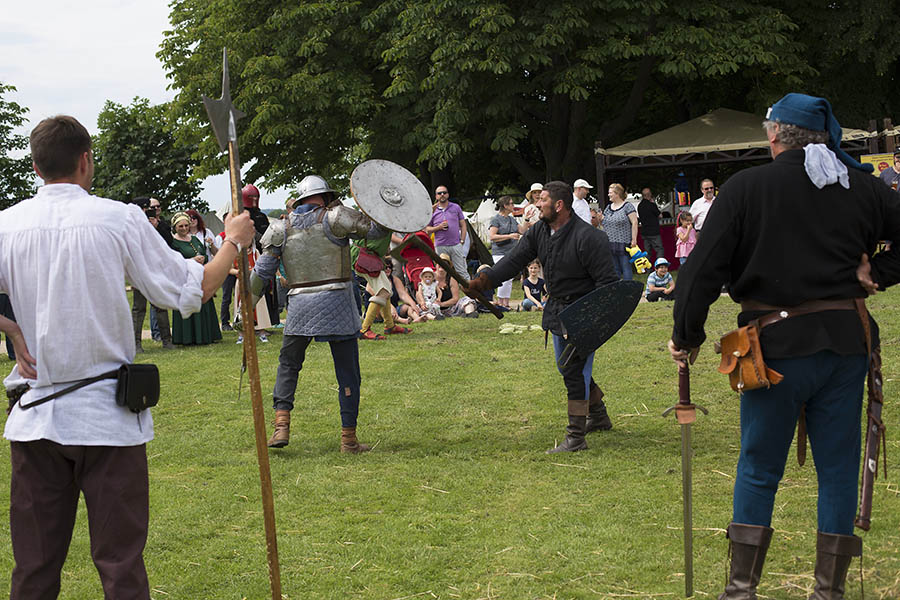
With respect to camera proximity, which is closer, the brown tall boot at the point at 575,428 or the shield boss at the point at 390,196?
the shield boss at the point at 390,196

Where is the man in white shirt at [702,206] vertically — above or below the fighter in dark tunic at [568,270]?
above

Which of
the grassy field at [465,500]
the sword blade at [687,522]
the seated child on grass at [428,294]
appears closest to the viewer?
the sword blade at [687,522]

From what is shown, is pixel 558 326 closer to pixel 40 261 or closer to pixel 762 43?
pixel 40 261

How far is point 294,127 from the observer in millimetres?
23609

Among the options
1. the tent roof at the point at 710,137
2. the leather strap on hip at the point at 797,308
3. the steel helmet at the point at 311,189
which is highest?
the tent roof at the point at 710,137

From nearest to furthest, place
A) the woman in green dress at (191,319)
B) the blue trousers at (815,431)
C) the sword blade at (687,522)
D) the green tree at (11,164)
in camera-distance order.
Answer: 1. the blue trousers at (815,431)
2. the sword blade at (687,522)
3. the woman in green dress at (191,319)
4. the green tree at (11,164)

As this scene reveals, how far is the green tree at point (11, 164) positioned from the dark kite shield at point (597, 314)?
38.0 meters

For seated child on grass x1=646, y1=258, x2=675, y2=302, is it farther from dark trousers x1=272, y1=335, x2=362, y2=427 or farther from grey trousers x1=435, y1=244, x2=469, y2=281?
dark trousers x1=272, y1=335, x2=362, y2=427

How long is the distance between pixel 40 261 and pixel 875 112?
2286 centimetres

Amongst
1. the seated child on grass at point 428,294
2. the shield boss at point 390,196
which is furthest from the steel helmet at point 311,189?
the seated child on grass at point 428,294

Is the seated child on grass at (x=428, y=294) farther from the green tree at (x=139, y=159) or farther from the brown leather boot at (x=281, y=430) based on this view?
the green tree at (x=139, y=159)

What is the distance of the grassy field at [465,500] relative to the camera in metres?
4.67

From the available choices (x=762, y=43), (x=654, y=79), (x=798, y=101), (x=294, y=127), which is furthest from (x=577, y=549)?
(x=654, y=79)

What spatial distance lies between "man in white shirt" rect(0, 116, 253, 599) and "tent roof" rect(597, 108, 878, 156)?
18.1 metres
